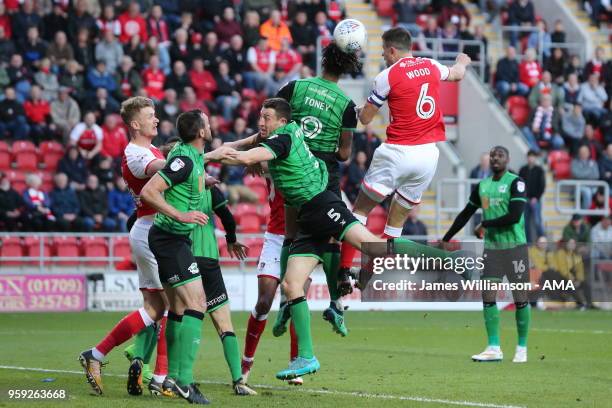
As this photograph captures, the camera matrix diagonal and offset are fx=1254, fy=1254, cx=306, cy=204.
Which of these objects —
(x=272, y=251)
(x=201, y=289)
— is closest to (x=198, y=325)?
(x=201, y=289)

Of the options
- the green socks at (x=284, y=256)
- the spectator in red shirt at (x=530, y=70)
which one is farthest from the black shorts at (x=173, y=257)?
the spectator in red shirt at (x=530, y=70)

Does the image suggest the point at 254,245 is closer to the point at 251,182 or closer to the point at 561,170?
the point at 251,182

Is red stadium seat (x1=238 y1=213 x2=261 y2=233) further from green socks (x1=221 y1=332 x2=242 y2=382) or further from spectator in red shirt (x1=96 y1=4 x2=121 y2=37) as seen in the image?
green socks (x1=221 y1=332 x2=242 y2=382)

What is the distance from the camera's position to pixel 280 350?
1566cm

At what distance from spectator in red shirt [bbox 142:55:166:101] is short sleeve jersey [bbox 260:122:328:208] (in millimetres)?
15399

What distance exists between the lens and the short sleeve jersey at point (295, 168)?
1071 cm

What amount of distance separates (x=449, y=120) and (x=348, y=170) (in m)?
4.83

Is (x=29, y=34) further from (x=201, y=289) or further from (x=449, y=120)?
(x=201, y=289)

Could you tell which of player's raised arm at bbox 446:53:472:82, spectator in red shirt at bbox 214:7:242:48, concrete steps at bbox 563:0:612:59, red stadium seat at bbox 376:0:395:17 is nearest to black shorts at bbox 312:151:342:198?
player's raised arm at bbox 446:53:472:82

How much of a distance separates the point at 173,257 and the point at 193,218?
1.33ft

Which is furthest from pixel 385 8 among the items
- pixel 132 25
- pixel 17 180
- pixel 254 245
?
pixel 17 180

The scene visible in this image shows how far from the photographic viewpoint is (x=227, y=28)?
27.7 meters

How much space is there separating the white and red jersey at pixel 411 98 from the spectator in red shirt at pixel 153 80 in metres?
14.3

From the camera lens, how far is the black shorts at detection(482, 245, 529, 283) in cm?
1484
